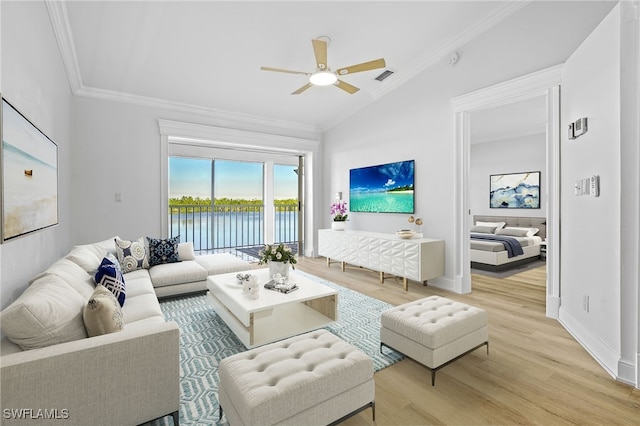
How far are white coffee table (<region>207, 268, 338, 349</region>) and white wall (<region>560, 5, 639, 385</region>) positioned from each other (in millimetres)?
1974

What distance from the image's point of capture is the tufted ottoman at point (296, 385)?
4.09ft

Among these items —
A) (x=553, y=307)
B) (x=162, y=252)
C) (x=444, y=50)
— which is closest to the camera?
(x=553, y=307)

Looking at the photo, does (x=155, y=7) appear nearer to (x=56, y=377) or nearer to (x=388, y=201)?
(x=56, y=377)

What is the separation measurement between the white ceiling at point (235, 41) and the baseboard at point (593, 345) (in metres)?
3.31

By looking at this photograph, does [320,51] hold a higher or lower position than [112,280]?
higher

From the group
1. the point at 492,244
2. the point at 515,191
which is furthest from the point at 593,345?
the point at 515,191

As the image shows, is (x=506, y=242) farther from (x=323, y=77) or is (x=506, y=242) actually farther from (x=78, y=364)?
(x=78, y=364)

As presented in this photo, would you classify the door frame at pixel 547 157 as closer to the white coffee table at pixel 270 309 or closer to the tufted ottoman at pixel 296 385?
the white coffee table at pixel 270 309

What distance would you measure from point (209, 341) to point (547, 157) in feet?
12.4

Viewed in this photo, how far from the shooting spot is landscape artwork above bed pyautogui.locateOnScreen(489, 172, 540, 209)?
20.5 feet

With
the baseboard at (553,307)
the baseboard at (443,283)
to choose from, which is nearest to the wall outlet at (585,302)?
the baseboard at (553,307)

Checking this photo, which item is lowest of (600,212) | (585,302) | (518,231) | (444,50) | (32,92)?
(585,302)

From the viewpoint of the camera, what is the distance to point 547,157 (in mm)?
3104

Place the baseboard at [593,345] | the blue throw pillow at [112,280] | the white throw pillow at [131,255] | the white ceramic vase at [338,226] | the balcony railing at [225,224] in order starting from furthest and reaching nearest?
the balcony railing at [225,224] → the white ceramic vase at [338,226] → the white throw pillow at [131,255] → the blue throw pillow at [112,280] → the baseboard at [593,345]
